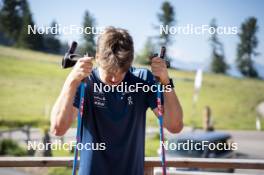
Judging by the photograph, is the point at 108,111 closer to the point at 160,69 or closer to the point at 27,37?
the point at 160,69

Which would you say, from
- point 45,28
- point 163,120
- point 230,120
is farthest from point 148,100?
point 230,120

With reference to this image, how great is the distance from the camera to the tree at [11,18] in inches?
184

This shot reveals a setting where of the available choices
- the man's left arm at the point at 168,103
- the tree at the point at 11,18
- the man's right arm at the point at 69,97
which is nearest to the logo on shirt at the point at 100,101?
the man's right arm at the point at 69,97

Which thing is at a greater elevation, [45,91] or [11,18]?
[11,18]

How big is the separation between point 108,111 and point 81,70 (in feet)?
0.68

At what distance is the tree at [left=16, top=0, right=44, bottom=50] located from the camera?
4.18 metres

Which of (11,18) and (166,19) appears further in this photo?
(11,18)

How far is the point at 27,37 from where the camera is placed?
5.20 meters

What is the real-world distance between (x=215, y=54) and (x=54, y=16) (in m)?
2.53

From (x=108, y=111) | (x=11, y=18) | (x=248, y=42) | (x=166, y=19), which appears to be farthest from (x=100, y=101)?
(x=11, y=18)

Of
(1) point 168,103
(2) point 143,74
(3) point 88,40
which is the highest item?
(3) point 88,40

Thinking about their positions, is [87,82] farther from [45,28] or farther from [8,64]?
[8,64]

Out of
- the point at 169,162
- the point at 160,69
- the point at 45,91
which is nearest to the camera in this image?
the point at 160,69

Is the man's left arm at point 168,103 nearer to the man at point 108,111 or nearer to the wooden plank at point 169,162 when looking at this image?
the man at point 108,111
